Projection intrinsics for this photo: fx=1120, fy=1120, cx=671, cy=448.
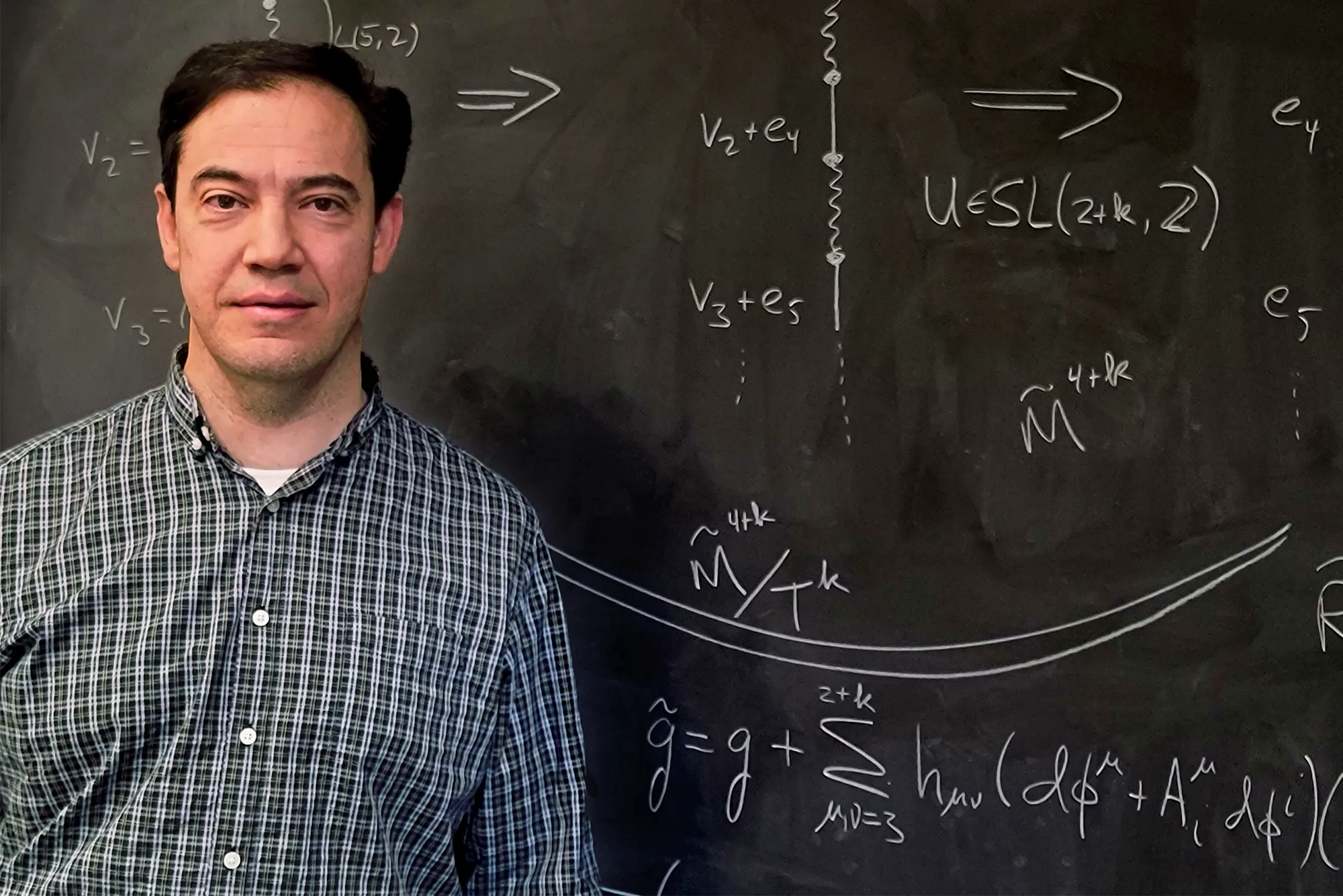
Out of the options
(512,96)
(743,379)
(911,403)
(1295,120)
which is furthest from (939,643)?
(512,96)

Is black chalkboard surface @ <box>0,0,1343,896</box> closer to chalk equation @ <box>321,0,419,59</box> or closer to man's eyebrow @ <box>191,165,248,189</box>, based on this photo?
chalk equation @ <box>321,0,419,59</box>

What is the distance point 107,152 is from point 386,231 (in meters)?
0.63

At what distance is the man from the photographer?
118cm

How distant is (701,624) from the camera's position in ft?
5.11

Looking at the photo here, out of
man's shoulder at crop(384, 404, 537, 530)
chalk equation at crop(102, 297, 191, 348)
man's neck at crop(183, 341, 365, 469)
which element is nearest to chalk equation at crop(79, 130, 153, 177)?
chalk equation at crop(102, 297, 191, 348)

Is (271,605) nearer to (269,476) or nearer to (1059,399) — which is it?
(269,476)

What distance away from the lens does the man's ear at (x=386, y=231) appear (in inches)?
51.9

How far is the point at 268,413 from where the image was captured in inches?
50.3

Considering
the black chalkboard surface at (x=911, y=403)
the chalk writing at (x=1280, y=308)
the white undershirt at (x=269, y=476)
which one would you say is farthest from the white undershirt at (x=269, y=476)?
the chalk writing at (x=1280, y=308)

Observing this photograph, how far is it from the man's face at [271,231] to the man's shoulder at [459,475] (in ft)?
0.56

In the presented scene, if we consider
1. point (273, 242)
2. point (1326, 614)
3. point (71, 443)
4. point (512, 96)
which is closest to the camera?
point (273, 242)

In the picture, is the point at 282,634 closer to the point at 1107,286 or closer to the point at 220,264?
the point at 220,264

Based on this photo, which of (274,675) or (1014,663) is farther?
(1014,663)

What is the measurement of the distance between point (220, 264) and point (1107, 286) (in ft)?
3.70
